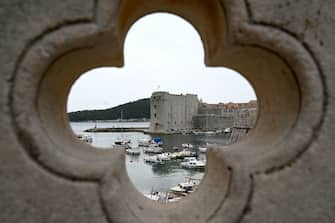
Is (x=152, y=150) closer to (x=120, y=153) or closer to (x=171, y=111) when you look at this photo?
(x=171, y=111)

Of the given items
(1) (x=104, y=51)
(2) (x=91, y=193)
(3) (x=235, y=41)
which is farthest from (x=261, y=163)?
(1) (x=104, y=51)

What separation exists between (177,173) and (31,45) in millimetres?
21516

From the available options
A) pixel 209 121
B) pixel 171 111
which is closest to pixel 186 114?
pixel 171 111

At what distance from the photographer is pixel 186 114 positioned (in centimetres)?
4269

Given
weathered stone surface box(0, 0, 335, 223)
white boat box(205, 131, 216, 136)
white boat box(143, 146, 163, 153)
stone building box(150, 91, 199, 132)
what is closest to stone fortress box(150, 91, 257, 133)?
stone building box(150, 91, 199, 132)

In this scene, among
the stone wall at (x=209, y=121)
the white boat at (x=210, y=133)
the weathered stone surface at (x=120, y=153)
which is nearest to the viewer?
the weathered stone surface at (x=120, y=153)

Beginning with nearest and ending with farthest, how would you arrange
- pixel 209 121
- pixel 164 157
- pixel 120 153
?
pixel 120 153
pixel 164 157
pixel 209 121

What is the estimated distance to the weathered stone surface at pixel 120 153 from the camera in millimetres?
1288

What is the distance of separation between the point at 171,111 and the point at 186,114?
12.8 ft

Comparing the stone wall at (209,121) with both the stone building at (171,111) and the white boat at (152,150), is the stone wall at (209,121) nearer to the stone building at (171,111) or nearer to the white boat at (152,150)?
the stone building at (171,111)

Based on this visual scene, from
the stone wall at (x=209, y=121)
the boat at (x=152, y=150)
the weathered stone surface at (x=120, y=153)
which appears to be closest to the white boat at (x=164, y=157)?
the boat at (x=152, y=150)

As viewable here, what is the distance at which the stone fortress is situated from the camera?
126 ft

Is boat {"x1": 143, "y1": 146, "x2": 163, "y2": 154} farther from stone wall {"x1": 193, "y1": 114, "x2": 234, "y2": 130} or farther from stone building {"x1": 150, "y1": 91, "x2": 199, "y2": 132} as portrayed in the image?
stone wall {"x1": 193, "y1": 114, "x2": 234, "y2": 130}

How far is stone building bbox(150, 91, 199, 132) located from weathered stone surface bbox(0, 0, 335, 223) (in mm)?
36034
